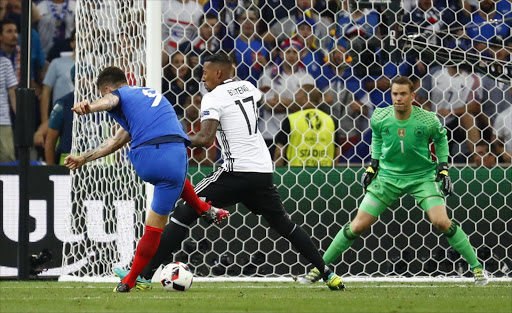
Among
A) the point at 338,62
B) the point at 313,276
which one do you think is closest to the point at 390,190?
the point at 313,276

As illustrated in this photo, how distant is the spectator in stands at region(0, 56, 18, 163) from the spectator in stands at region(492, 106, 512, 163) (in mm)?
5502

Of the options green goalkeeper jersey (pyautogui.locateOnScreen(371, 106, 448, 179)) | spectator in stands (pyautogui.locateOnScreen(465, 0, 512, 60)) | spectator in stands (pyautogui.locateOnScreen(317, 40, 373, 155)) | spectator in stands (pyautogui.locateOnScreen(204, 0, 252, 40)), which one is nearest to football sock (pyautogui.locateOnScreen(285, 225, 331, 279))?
green goalkeeper jersey (pyautogui.locateOnScreen(371, 106, 448, 179))

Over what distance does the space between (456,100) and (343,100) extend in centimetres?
114

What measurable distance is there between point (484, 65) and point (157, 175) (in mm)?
4356

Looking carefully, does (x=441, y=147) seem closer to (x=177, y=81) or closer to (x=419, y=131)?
(x=419, y=131)

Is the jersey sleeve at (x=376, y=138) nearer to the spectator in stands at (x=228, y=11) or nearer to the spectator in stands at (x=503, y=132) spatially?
the spectator in stands at (x=503, y=132)

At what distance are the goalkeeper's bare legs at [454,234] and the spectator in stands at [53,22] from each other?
19.3 ft

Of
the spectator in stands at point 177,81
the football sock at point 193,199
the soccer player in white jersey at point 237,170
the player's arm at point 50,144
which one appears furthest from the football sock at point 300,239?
the player's arm at point 50,144

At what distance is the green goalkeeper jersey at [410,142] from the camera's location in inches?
336

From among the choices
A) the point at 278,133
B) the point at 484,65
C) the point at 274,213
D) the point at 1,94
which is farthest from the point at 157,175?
the point at 1,94

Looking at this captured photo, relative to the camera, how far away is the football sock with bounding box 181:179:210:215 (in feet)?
24.8

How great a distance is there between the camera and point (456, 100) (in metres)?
10.2

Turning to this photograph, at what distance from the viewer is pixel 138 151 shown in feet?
23.5

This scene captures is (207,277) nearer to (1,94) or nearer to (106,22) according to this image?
(106,22)
